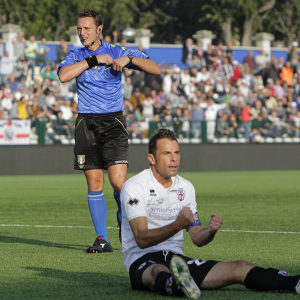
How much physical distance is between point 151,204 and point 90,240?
3.40 meters

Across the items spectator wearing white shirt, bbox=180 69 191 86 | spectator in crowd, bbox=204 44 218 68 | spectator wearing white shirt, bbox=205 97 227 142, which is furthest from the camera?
spectator in crowd, bbox=204 44 218 68

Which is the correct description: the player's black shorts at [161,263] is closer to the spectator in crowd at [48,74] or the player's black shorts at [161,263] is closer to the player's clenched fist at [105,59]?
the player's clenched fist at [105,59]

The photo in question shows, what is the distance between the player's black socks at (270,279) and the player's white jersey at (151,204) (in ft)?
1.85

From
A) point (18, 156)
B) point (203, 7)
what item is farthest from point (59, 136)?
point (203, 7)

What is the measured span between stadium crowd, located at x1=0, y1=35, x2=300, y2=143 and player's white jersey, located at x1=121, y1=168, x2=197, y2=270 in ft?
52.2

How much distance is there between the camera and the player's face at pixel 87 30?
7.21m

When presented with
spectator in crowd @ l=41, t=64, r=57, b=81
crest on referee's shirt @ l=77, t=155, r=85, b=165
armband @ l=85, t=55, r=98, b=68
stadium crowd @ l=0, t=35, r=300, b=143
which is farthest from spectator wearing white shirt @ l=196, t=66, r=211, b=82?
armband @ l=85, t=55, r=98, b=68

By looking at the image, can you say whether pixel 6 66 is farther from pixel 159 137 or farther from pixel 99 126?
pixel 159 137

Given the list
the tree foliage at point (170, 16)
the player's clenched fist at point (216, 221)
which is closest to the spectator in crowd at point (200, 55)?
the tree foliage at point (170, 16)

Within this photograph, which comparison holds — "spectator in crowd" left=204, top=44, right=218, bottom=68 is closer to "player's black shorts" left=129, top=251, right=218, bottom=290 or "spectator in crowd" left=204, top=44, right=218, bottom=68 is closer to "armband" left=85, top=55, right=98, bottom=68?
"armband" left=85, top=55, right=98, bottom=68

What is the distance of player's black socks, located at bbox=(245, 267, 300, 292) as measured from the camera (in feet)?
16.2

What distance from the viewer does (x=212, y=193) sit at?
1568 cm

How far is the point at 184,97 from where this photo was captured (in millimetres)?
24422

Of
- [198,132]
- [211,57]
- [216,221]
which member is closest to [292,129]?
[198,132]
